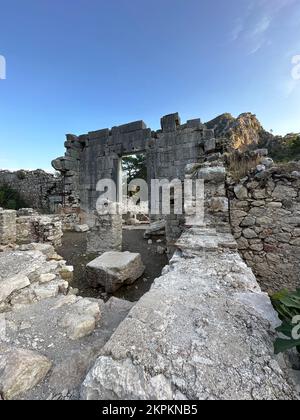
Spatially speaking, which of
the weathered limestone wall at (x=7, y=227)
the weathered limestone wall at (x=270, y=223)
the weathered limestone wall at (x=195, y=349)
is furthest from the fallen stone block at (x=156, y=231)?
the weathered limestone wall at (x=195, y=349)

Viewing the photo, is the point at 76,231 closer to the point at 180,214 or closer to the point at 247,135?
the point at 180,214

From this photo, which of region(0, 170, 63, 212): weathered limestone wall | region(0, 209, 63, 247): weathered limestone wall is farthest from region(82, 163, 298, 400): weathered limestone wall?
region(0, 170, 63, 212): weathered limestone wall

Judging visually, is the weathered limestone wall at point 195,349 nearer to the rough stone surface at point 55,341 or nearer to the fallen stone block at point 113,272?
the rough stone surface at point 55,341

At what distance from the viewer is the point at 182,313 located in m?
1.23

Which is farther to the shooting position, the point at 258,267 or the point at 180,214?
the point at 180,214

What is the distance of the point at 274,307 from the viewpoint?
1.23 metres

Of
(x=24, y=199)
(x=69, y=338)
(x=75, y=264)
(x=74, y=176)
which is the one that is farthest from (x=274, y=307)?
(x=24, y=199)

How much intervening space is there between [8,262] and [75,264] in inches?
126

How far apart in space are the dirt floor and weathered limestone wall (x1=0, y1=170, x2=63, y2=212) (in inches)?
150

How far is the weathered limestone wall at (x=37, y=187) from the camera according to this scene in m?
11.5

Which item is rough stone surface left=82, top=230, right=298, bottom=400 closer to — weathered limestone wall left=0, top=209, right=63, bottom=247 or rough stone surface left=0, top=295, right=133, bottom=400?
rough stone surface left=0, top=295, right=133, bottom=400

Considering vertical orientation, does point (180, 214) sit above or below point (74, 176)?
below
